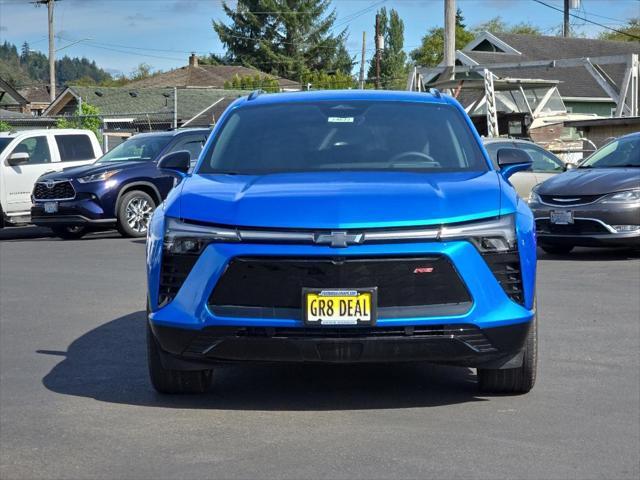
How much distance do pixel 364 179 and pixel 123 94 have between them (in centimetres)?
6057

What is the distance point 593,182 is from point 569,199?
364 mm

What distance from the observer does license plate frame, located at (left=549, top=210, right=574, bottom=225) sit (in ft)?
47.4

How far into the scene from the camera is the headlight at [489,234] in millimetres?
5871

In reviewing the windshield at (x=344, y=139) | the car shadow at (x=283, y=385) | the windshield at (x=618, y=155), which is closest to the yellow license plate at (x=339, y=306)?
the car shadow at (x=283, y=385)

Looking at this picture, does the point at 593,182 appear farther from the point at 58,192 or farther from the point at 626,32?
the point at 626,32

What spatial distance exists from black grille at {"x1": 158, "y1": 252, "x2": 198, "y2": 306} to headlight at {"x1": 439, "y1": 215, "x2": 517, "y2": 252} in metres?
1.32

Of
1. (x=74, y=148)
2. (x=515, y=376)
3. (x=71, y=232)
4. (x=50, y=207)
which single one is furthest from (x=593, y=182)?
(x=74, y=148)

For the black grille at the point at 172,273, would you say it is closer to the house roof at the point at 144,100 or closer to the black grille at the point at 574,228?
the black grille at the point at 574,228

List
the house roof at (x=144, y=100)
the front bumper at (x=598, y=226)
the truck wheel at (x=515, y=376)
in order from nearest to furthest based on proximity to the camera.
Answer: the truck wheel at (x=515, y=376) → the front bumper at (x=598, y=226) → the house roof at (x=144, y=100)

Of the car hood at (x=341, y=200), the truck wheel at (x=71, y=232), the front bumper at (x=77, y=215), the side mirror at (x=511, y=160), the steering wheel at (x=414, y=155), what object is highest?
the steering wheel at (x=414, y=155)

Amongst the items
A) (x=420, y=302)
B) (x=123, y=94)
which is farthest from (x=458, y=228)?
(x=123, y=94)

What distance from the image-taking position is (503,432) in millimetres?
5965

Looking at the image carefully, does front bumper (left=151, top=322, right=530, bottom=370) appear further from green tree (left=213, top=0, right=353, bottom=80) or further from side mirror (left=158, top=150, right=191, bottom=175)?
green tree (left=213, top=0, right=353, bottom=80)

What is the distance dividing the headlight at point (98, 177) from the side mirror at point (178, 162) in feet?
39.3
